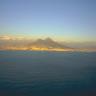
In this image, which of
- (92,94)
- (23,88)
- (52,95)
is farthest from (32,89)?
(92,94)

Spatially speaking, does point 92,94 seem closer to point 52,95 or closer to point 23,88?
point 52,95

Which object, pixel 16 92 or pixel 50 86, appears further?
pixel 50 86

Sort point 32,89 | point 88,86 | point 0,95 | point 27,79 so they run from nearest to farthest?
point 0,95 < point 32,89 < point 88,86 < point 27,79

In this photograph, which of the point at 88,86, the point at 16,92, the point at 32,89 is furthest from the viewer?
the point at 88,86

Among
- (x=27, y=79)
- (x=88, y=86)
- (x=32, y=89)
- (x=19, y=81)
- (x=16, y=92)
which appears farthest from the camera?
(x=27, y=79)

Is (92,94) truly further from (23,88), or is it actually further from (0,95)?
(0,95)

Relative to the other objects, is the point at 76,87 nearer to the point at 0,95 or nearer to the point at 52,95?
the point at 52,95

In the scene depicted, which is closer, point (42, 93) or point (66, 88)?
point (42, 93)

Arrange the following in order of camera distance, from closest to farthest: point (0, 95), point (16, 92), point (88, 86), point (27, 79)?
point (0, 95), point (16, 92), point (88, 86), point (27, 79)

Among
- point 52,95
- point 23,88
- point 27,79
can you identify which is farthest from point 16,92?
point 27,79
